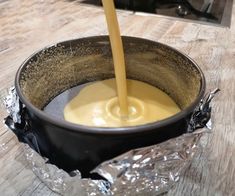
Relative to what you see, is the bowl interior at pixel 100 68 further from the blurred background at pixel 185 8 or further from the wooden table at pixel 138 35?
the blurred background at pixel 185 8

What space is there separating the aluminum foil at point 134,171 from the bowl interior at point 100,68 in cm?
9

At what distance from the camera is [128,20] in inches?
33.5

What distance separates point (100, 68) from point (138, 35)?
0.89 feet

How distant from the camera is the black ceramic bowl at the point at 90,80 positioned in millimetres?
294

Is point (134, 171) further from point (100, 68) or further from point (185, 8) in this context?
point (185, 8)

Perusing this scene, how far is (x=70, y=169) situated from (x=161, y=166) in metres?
0.10

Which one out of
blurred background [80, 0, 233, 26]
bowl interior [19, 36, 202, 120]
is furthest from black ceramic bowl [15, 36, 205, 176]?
blurred background [80, 0, 233, 26]

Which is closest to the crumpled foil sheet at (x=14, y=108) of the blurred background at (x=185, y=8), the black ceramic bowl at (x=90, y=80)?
the black ceramic bowl at (x=90, y=80)

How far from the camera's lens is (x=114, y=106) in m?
0.47

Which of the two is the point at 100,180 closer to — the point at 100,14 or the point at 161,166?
the point at 161,166

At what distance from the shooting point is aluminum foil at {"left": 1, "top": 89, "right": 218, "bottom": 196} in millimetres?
294

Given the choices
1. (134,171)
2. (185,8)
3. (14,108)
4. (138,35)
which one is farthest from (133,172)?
(185,8)

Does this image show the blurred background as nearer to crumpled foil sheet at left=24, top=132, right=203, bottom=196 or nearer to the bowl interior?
the bowl interior

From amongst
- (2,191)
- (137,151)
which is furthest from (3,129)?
(137,151)
